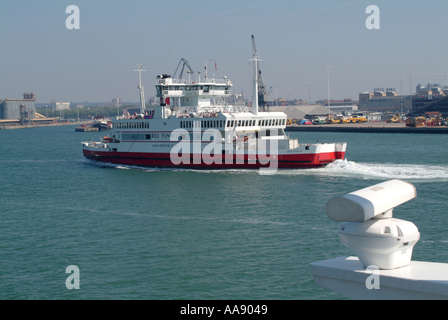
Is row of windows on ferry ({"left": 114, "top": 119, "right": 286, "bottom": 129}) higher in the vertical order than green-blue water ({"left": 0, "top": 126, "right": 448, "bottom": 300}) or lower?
higher

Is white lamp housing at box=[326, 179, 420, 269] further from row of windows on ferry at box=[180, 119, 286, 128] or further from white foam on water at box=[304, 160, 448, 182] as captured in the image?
row of windows on ferry at box=[180, 119, 286, 128]

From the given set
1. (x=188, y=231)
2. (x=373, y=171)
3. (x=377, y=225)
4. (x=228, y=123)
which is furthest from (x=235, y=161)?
(x=377, y=225)

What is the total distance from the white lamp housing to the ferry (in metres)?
29.7

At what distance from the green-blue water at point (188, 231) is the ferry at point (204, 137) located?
5.04 ft

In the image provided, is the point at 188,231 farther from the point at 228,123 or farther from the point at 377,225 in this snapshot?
the point at 228,123

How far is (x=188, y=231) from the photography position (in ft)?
64.4

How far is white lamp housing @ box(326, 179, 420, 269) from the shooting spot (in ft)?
16.6

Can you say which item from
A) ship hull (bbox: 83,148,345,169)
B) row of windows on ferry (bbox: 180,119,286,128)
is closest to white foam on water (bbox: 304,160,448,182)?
ship hull (bbox: 83,148,345,169)

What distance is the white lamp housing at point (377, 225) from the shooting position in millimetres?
5055

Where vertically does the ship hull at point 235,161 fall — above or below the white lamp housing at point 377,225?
below

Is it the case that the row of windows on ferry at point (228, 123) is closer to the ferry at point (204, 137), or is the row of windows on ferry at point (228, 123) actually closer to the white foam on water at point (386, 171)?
the ferry at point (204, 137)

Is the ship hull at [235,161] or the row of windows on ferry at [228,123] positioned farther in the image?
the row of windows on ferry at [228,123]

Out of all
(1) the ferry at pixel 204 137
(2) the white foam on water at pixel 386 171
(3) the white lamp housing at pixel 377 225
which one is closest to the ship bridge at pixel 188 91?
(1) the ferry at pixel 204 137

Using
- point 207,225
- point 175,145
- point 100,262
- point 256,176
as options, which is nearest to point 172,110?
point 175,145
